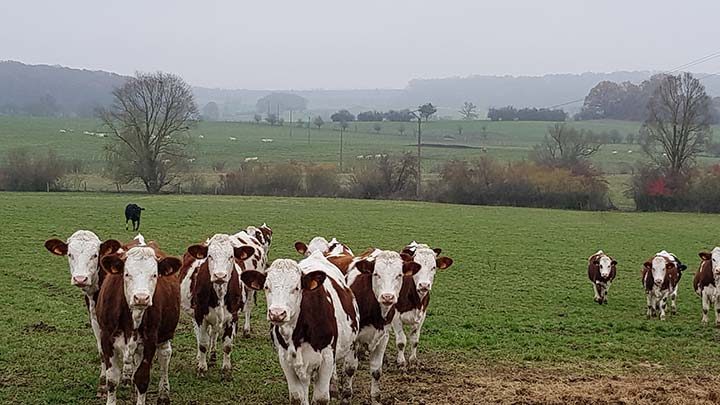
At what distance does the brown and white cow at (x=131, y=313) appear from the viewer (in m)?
Answer: 7.83

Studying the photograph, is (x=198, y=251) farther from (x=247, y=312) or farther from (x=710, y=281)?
(x=710, y=281)

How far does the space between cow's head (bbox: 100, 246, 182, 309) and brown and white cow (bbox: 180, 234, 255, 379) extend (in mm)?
Result: 1734

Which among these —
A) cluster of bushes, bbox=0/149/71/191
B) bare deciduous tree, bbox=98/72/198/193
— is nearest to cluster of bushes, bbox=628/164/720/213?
bare deciduous tree, bbox=98/72/198/193

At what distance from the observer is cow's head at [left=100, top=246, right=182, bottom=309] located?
7.66m

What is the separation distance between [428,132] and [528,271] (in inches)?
3739

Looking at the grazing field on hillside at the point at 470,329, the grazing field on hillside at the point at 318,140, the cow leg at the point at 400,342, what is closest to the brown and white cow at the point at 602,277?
the grazing field on hillside at the point at 470,329

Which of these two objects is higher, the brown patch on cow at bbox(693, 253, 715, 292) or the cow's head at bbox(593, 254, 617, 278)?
the brown patch on cow at bbox(693, 253, 715, 292)

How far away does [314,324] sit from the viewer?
747 centimetres

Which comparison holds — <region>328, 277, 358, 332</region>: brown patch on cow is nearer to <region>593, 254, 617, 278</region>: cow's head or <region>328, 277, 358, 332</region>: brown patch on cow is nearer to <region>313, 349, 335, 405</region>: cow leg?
<region>313, 349, 335, 405</region>: cow leg

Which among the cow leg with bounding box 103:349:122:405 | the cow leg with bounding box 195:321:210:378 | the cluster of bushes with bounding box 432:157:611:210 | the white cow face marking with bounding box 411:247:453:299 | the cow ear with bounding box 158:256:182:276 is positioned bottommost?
the cluster of bushes with bounding box 432:157:611:210

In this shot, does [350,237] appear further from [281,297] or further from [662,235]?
[281,297]

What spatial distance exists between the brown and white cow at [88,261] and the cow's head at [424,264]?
4229mm

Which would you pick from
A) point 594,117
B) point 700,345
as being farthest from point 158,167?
point 594,117

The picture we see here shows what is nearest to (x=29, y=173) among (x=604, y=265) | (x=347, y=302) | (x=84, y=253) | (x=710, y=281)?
(x=604, y=265)
